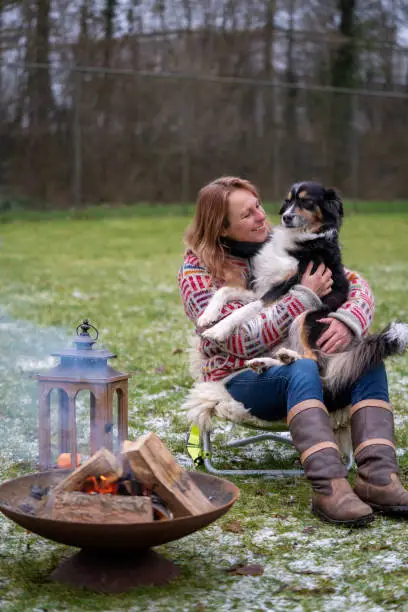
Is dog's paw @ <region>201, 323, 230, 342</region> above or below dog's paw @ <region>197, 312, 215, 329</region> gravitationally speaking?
below

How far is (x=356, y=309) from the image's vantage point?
4.32 meters

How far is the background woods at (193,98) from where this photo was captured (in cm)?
1806

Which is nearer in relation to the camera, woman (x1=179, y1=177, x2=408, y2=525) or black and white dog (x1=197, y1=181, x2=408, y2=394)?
woman (x1=179, y1=177, x2=408, y2=525)

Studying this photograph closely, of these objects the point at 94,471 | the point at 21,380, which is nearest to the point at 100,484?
the point at 94,471

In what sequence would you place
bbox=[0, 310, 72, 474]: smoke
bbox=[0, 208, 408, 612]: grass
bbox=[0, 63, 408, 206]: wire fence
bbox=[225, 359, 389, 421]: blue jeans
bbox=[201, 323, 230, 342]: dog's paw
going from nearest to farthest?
1. bbox=[0, 208, 408, 612]: grass
2. bbox=[225, 359, 389, 421]: blue jeans
3. bbox=[201, 323, 230, 342]: dog's paw
4. bbox=[0, 310, 72, 474]: smoke
5. bbox=[0, 63, 408, 206]: wire fence

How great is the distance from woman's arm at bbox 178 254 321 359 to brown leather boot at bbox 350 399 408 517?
1.71 feet

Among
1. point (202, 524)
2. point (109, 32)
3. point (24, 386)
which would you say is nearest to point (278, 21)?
point (109, 32)

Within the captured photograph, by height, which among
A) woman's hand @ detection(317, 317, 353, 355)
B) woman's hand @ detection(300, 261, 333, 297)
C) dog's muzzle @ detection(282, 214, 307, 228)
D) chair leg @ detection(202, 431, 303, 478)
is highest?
dog's muzzle @ detection(282, 214, 307, 228)

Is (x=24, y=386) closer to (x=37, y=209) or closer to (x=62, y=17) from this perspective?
(x=37, y=209)

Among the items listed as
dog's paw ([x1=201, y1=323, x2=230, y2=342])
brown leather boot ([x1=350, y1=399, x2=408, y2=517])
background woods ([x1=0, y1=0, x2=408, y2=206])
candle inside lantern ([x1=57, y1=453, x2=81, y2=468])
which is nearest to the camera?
brown leather boot ([x1=350, y1=399, x2=408, y2=517])

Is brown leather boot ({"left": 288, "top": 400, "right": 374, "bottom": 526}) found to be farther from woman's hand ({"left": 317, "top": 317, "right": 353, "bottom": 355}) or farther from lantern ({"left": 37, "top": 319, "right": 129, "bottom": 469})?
lantern ({"left": 37, "top": 319, "right": 129, "bottom": 469})

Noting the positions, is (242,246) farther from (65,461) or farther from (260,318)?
(65,461)

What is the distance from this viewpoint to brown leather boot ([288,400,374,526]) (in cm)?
364

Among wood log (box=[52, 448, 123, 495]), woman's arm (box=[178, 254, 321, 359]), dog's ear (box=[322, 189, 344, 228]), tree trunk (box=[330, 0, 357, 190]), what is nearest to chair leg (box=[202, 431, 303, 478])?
woman's arm (box=[178, 254, 321, 359])
